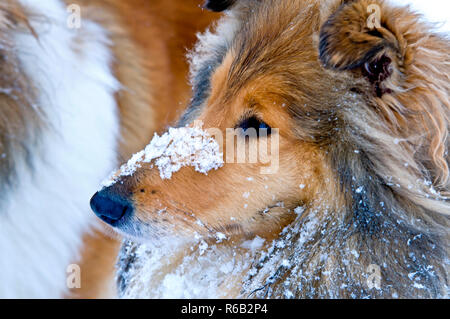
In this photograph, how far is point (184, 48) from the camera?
8.82ft

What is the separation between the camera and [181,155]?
176 centimetres

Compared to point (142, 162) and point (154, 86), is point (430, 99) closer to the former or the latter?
point (142, 162)

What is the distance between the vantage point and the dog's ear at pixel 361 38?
4.39 ft

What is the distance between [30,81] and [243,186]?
50.7 inches

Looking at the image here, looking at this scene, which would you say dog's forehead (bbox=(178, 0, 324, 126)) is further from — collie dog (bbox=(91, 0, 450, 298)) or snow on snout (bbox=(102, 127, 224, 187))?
snow on snout (bbox=(102, 127, 224, 187))

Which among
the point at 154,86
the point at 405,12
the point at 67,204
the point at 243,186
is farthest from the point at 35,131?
the point at 405,12

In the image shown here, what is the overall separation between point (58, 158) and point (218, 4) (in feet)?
3.91

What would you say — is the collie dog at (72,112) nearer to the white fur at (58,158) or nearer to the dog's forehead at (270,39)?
the white fur at (58,158)

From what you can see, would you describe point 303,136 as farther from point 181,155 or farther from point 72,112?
point 72,112

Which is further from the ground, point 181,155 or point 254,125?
point 254,125

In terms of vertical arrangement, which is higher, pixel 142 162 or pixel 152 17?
pixel 152 17

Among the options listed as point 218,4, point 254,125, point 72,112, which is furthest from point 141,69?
point 254,125

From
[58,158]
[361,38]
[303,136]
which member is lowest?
[58,158]

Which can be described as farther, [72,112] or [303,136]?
[72,112]
